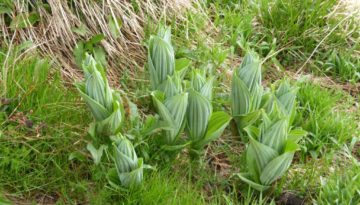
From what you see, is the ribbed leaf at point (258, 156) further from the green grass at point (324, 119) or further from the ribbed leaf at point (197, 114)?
A: the green grass at point (324, 119)

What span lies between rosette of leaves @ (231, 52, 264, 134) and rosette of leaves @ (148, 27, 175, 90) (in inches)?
12.8

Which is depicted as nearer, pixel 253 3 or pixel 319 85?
pixel 319 85

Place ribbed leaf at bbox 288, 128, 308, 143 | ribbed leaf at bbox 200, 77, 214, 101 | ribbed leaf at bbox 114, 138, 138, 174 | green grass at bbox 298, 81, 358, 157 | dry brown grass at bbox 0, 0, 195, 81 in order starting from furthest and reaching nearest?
dry brown grass at bbox 0, 0, 195, 81, green grass at bbox 298, 81, 358, 157, ribbed leaf at bbox 200, 77, 214, 101, ribbed leaf at bbox 288, 128, 308, 143, ribbed leaf at bbox 114, 138, 138, 174

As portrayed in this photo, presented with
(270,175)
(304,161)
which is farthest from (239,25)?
(270,175)

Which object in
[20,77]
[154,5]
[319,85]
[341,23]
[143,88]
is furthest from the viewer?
[341,23]

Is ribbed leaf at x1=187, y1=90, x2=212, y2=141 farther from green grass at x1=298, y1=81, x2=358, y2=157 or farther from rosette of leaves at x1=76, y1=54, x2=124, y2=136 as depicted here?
green grass at x1=298, y1=81, x2=358, y2=157

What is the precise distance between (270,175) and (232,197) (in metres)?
0.21

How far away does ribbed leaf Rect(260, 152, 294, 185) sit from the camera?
2578 mm

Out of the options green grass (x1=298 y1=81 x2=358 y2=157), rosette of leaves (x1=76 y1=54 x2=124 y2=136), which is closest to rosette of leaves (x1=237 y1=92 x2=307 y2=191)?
green grass (x1=298 y1=81 x2=358 y2=157)

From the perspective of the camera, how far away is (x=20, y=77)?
299cm

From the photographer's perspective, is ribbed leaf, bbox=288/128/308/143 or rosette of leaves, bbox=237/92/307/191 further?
ribbed leaf, bbox=288/128/308/143

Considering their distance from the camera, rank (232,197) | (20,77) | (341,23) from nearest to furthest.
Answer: (232,197)
(20,77)
(341,23)

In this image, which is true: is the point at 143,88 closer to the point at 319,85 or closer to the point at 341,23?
the point at 319,85

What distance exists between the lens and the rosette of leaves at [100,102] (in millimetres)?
2604
